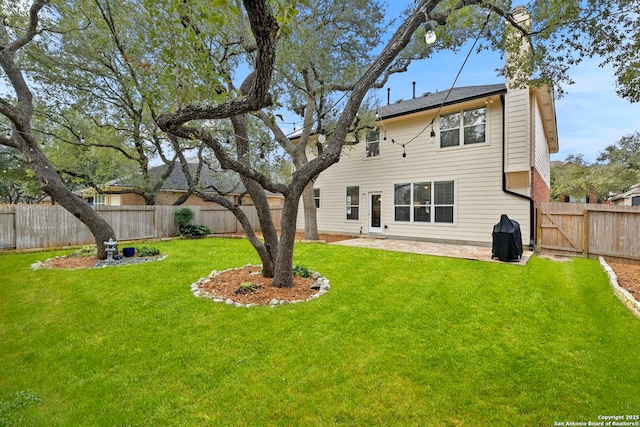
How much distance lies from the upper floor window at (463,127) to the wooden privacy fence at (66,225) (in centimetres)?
1150

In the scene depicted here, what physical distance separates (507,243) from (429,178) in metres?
4.19

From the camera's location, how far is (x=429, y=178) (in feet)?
35.0

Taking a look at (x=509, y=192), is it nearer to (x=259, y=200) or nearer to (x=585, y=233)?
(x=585, y=233)

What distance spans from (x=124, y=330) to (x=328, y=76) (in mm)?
8762

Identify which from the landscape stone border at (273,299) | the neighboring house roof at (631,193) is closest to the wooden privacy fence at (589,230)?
the landscape stone border at (273,299)

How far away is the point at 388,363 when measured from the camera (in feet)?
9.27

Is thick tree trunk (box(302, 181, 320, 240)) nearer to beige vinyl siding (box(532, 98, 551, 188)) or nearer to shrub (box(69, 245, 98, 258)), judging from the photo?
shrub (box(69, 245, 98, 258))

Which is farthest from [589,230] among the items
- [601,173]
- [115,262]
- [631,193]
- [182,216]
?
[631,193]

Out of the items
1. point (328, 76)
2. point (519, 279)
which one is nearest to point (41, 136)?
point (328, 76)

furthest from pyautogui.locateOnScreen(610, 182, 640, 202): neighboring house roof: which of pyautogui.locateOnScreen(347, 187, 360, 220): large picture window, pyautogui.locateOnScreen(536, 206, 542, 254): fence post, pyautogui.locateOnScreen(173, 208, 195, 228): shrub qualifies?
pyautogui.locateOnScreen(173, 208, 195, 228): shrub

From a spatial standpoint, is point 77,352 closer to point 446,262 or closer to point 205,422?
point 205,422

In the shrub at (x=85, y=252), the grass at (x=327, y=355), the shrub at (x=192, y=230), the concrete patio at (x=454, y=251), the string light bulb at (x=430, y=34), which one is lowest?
the grass at (x=327, y=355)

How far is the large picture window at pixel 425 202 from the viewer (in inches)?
404

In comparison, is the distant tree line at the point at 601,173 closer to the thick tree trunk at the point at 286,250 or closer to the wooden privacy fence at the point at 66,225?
the thick tree trunk at the point at 286,250
